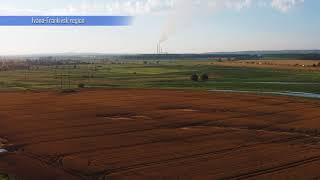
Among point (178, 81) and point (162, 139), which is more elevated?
point (178, 81)

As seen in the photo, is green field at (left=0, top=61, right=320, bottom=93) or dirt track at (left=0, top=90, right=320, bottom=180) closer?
dirt track at (left=0, top=90, right=320, bottom=180)

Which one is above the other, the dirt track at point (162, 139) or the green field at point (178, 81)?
the green field at point (178, 81)

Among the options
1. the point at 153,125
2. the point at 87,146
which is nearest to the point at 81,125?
the point at 153,125

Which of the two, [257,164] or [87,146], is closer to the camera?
[257,164]

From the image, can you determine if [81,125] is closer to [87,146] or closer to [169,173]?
[87,146]

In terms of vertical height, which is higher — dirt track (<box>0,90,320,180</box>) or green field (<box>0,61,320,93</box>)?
green field (<box>0,61,320,93</box>)

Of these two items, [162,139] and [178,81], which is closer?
[162,139]

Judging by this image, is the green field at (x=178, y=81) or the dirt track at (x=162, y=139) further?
the green field at (x=178, y=81)

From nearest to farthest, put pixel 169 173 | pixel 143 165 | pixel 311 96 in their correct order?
pixel 169 173 → pixel 143 165 → pixel 311 96
